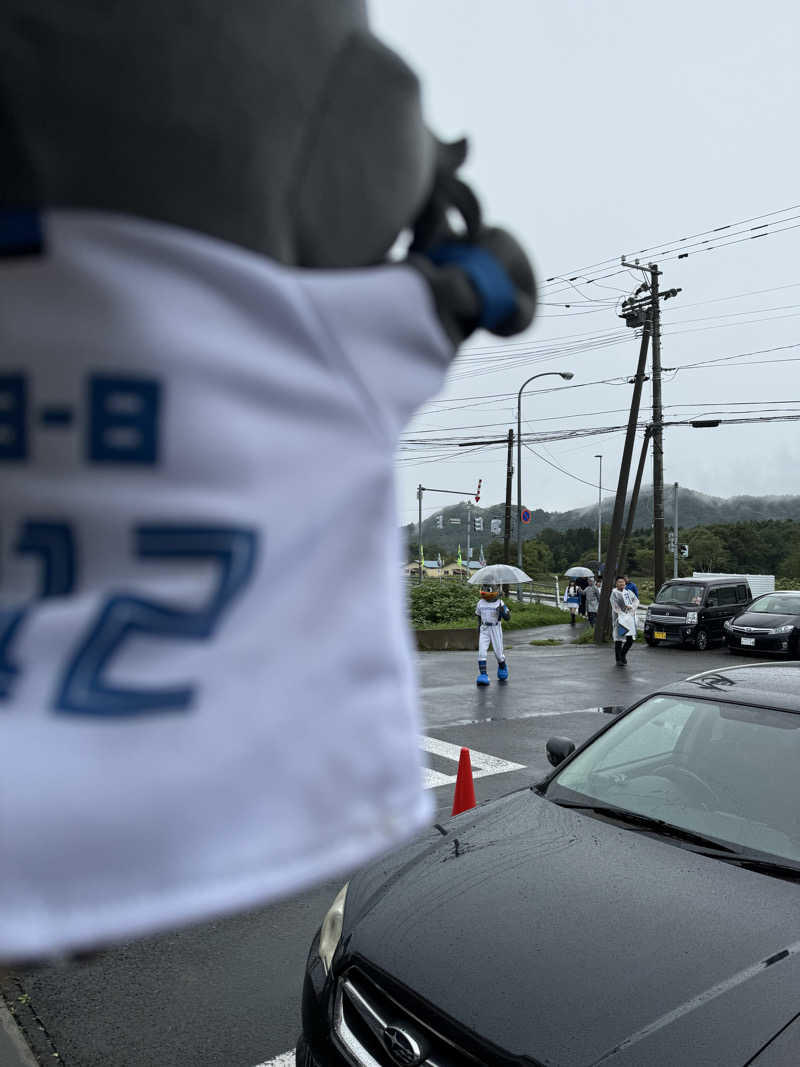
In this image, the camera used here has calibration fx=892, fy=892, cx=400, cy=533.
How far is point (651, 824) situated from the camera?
12.0 ft

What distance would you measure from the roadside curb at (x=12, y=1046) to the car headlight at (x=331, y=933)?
4.17 feet

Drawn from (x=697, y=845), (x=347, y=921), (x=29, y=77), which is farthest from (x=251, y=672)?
(x=697, y=845)

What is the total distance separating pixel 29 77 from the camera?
82 cm

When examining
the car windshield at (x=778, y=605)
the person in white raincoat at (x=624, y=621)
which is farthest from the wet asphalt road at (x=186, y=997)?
the car windshield at (x=778, y=605)

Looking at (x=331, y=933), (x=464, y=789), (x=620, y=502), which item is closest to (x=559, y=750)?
(x=464, y=789)

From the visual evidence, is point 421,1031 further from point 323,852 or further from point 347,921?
point 323,852

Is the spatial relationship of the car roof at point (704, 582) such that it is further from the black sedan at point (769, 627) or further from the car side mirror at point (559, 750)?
the car side mirror at point (559, 750)

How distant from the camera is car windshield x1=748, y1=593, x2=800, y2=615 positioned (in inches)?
826

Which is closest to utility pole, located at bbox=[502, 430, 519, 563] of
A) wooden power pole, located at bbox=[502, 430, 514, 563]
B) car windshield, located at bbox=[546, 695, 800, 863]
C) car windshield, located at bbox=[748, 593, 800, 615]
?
wooden power pole, located at bbox=[502, 430, 514, 563]

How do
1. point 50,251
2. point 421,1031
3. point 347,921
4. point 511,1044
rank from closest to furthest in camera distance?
1. point 50,251
2. point 511,1044
3. point 421,1031
4. point 347,921

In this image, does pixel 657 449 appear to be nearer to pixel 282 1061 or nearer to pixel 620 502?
pixel 620 502

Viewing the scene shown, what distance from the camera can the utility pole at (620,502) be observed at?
22609 mm

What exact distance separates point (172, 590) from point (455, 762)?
8.04 m

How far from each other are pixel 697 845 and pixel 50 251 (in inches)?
133
